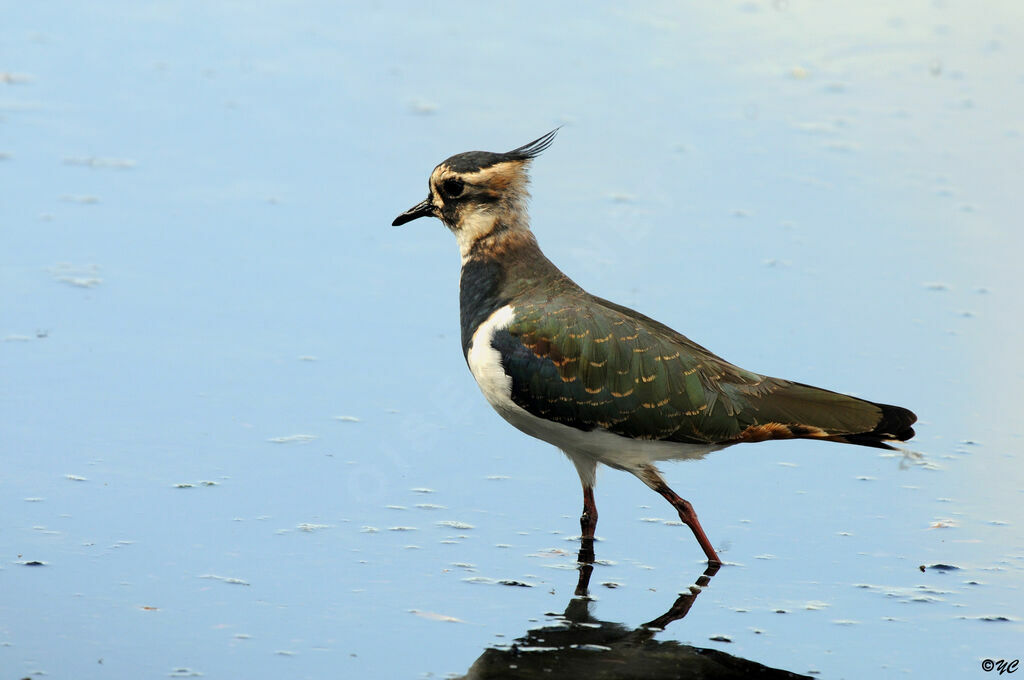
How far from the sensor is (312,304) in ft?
33.5

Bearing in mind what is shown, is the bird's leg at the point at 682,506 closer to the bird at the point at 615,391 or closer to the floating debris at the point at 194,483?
the bird at the point at 615,391

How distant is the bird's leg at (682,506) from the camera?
7.76 m

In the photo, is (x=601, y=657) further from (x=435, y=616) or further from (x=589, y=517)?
(x=589, y=517)

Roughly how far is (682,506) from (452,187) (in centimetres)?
207

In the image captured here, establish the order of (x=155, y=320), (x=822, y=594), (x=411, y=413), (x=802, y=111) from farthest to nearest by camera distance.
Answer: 1. (x=802, y=111)
2. (x=155, y=320)
3. (x=411, y=413)
4. (x=822, y=594)

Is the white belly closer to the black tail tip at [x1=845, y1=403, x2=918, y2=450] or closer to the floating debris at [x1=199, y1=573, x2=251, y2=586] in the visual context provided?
the black tail tip at [x1=845, y1=403, x2=918, y2=450]

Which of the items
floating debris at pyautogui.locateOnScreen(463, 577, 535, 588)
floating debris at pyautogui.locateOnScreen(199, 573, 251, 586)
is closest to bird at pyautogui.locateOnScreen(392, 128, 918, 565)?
floating debris at pyautogui.locateOnScreen(463, 577, 535, 588)

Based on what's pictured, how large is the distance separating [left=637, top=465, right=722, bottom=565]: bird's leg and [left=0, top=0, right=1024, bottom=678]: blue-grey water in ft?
0.53

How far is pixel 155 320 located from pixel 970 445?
5031 millimetres

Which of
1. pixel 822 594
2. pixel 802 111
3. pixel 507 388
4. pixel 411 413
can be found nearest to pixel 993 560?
pixel 822 594

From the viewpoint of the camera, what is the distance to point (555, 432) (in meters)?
7.83

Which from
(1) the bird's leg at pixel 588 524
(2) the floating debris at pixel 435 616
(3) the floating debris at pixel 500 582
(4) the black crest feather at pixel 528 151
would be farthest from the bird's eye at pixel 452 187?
(2) the floating debris at pixel 435 616

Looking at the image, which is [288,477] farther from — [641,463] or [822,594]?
[822,594]

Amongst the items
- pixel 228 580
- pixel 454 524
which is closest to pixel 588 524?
pixel 454 524
